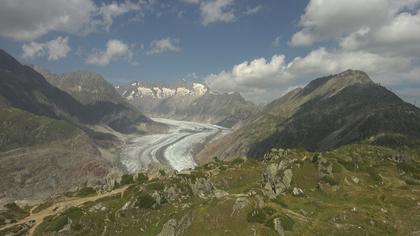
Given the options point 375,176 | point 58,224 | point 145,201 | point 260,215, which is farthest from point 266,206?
point 375,176

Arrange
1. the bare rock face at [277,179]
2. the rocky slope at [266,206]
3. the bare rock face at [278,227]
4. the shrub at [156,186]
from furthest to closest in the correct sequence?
1. the shrub at [156,186]
2. the bare rock face at [277,179]
3. the rocky slope at [266,206]
4. the bare rock face at [278,227]

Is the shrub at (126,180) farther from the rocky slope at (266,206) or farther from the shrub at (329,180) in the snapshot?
the shrub at (329,180)

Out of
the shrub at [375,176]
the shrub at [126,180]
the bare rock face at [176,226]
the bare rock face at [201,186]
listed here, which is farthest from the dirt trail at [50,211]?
the shrub at [375,176]

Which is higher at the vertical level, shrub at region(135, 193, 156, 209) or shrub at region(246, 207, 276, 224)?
shrub at region(135, 193, 156, 209)

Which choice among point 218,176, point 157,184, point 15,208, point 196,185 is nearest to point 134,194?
point 157,184

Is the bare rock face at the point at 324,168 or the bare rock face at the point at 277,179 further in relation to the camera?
the bare rock face at the point at 324,168

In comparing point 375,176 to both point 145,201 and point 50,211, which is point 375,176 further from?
point 50,211

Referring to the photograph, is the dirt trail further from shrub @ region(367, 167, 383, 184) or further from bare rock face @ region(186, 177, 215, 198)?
shrub @ region(367, 167, 383, 184)

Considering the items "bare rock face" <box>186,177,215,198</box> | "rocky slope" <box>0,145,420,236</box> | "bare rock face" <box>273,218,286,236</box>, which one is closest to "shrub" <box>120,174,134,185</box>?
"rocky slope" <box>0,145,420,236</box>
